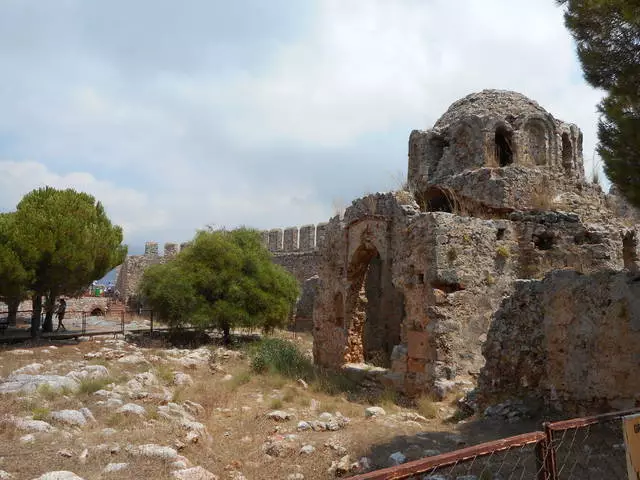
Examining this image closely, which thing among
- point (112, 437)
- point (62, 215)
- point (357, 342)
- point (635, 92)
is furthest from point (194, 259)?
point (635, 92)

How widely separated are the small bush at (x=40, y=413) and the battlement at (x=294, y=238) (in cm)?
1822

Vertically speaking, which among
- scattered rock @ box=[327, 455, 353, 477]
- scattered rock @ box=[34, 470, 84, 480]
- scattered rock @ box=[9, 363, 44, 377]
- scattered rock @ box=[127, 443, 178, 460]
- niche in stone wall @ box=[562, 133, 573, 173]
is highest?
niche in stone wall @ box=[562, 133, 573, 173]

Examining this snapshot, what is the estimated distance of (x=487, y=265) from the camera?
35.0 feet

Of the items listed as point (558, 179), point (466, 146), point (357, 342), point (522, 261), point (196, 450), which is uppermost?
point (466, 146)

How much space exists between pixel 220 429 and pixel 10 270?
10246 millimetres

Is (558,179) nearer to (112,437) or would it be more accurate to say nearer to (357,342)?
(357,342)

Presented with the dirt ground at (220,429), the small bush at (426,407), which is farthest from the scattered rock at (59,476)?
the small bush at (426,407)

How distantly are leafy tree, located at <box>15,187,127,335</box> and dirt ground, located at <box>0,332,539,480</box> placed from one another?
4.07m

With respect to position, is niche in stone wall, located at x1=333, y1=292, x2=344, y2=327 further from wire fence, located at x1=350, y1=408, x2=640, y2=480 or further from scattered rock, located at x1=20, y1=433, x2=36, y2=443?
scattered rock, located at x1=20, y1=433, x2=36, y2=443

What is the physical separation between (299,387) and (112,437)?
16.6 ft

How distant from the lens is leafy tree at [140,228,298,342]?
1828 centimetres

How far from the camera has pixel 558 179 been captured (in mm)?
13586

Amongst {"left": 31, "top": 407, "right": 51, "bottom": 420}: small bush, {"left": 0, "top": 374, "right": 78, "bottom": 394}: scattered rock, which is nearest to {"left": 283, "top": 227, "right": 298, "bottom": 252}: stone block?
{"left": 0, "top": 374, "right": 78, "bottom": 394}: scattered rock

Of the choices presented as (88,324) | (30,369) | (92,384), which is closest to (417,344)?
(92,384)
